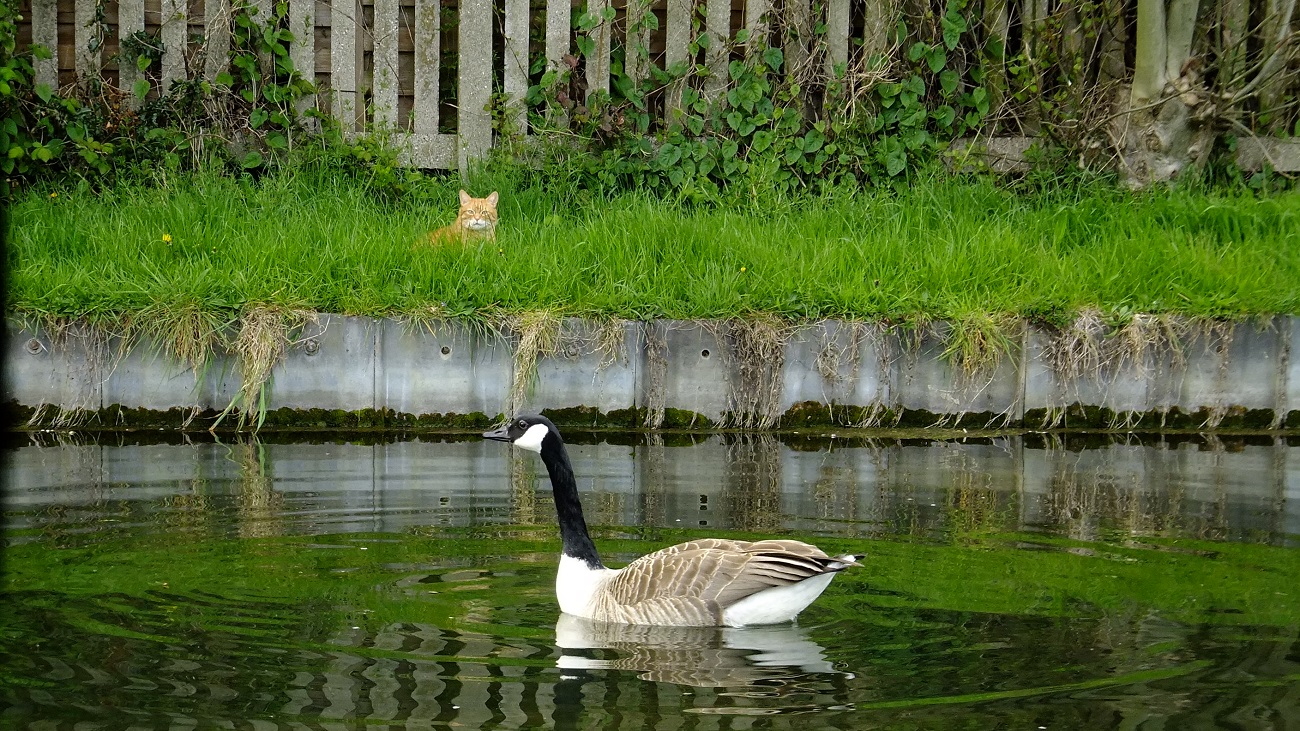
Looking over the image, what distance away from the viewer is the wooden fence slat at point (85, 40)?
33.8 feet

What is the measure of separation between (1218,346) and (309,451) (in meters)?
5.35

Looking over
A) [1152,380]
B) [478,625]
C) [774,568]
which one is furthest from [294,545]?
[1152,380]

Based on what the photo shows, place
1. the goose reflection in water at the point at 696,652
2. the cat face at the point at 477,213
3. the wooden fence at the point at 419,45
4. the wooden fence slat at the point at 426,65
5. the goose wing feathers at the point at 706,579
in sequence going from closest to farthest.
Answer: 1. the goose reflection in water at the point at 696,652
2. the goose wing feathers at the point at 706,579
3. the cat face at the point at 477,213
4. the wooden fence at the point at 419,45
5. the wooden fence slat at the point at 426,65

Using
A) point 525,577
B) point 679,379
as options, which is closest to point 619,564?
point 525,577

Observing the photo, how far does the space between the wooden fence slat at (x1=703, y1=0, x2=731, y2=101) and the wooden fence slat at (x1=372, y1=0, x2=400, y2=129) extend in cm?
232

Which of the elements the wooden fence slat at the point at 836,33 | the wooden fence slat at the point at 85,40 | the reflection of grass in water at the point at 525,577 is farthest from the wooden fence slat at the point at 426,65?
the reflection of grass in water at the point at 525,577

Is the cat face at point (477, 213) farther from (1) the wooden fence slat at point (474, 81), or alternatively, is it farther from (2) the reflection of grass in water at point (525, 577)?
(2) the reflection of grass in water at point (525, 577)

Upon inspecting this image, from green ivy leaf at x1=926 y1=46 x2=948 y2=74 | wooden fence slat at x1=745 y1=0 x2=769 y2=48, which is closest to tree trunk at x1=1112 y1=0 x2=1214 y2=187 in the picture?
green ivy leaf at x1=926 y1=46 x2=948 y2=74

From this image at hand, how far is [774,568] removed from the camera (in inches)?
191

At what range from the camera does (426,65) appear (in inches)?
415

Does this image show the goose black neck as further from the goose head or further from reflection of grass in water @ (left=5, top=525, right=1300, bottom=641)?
reflection of grass in water @ (left=5, top=525, right=1300, bottom=641)

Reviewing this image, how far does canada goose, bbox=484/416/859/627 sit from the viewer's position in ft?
15.9

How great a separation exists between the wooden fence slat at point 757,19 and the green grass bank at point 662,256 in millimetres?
1285

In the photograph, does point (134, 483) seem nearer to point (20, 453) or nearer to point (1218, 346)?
point (20, 453)
